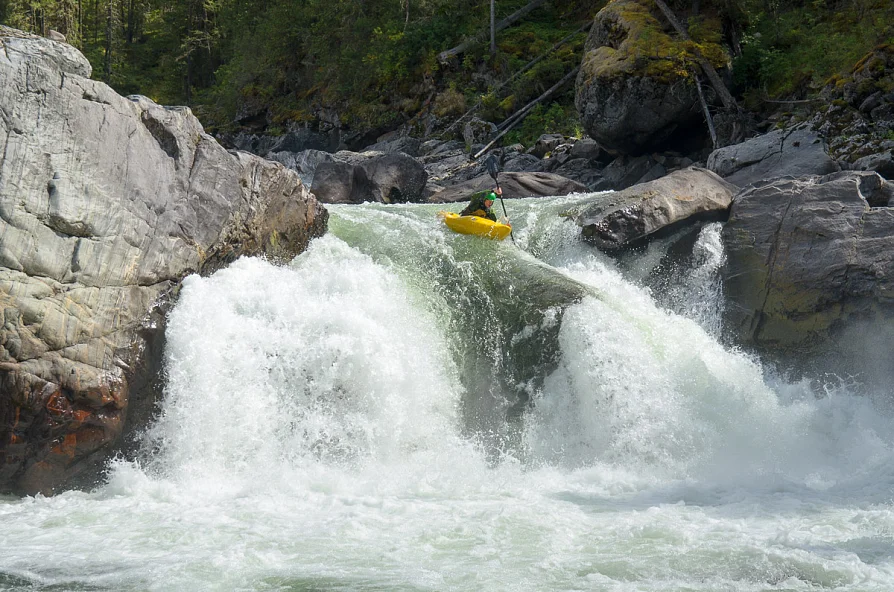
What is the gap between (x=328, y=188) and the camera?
16781 mm

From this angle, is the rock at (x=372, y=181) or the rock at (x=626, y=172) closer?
the rock at (x=372, y=181)

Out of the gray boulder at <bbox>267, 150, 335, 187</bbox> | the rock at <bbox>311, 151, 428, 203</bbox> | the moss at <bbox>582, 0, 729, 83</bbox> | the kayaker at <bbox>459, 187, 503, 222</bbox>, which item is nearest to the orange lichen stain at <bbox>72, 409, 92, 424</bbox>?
the kayaker at <bbox>459, 187, 503, 222</bbox>

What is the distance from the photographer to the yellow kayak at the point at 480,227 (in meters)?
11.4

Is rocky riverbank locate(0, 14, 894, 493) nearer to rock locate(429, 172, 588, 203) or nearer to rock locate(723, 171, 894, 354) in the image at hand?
rock locate(723, 171, 894, 354)

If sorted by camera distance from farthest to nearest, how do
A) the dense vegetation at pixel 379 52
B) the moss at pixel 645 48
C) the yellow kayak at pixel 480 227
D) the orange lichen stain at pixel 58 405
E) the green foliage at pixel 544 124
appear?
the green foliage at pixel 544 124 < the dense vegetation at pixel 379 52 < the moss at pixel 645 48 < the yellow kayak at pixel 480 227 < the orange lichen stain at pixel 58 405

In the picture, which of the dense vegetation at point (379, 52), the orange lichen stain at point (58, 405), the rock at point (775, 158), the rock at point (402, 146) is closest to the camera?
the orange lichen stain at point (58, 405)

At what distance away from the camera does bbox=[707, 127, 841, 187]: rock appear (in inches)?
525

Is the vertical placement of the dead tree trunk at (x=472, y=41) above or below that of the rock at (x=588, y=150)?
above

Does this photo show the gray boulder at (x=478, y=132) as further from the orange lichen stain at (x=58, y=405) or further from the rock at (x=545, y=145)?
the orange lichen stain at (x=58, y=405)

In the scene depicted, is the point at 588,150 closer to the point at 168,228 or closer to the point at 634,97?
the point at 634,97

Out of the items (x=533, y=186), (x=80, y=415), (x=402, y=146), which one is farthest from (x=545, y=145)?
(x=80, y=415)

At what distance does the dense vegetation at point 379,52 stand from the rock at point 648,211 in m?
6.68

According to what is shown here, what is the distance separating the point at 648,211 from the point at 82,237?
7.09m

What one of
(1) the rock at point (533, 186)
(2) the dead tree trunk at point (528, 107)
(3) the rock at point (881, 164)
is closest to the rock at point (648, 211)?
(3) the rock at point (881, 164)
